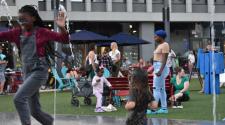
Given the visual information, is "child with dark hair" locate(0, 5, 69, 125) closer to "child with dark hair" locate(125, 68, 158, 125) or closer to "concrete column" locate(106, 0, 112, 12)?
"child with dark hair" locate(125, 68, 158, 125)

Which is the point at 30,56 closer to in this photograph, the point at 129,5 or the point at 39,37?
the point at 39,37

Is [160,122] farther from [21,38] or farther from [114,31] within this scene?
[114,31]

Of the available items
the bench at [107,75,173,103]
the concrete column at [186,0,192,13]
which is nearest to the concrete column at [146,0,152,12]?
the concrete column at [186,0,192,13]

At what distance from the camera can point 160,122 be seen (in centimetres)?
1066

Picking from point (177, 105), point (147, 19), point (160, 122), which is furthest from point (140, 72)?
point (147, 19)

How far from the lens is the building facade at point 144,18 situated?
46.0 metres

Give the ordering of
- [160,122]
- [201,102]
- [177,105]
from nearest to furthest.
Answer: [160,122]
[177,105]
[201,102]

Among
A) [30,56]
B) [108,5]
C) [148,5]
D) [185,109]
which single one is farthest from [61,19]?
[148,5]

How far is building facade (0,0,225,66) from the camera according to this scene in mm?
45969

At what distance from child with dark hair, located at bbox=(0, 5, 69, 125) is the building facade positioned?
112 ft

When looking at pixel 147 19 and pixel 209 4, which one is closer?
pixel 147 19

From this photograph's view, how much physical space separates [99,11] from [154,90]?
34491 millimetres

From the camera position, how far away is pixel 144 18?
159 feet

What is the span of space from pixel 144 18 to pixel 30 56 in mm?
41052
